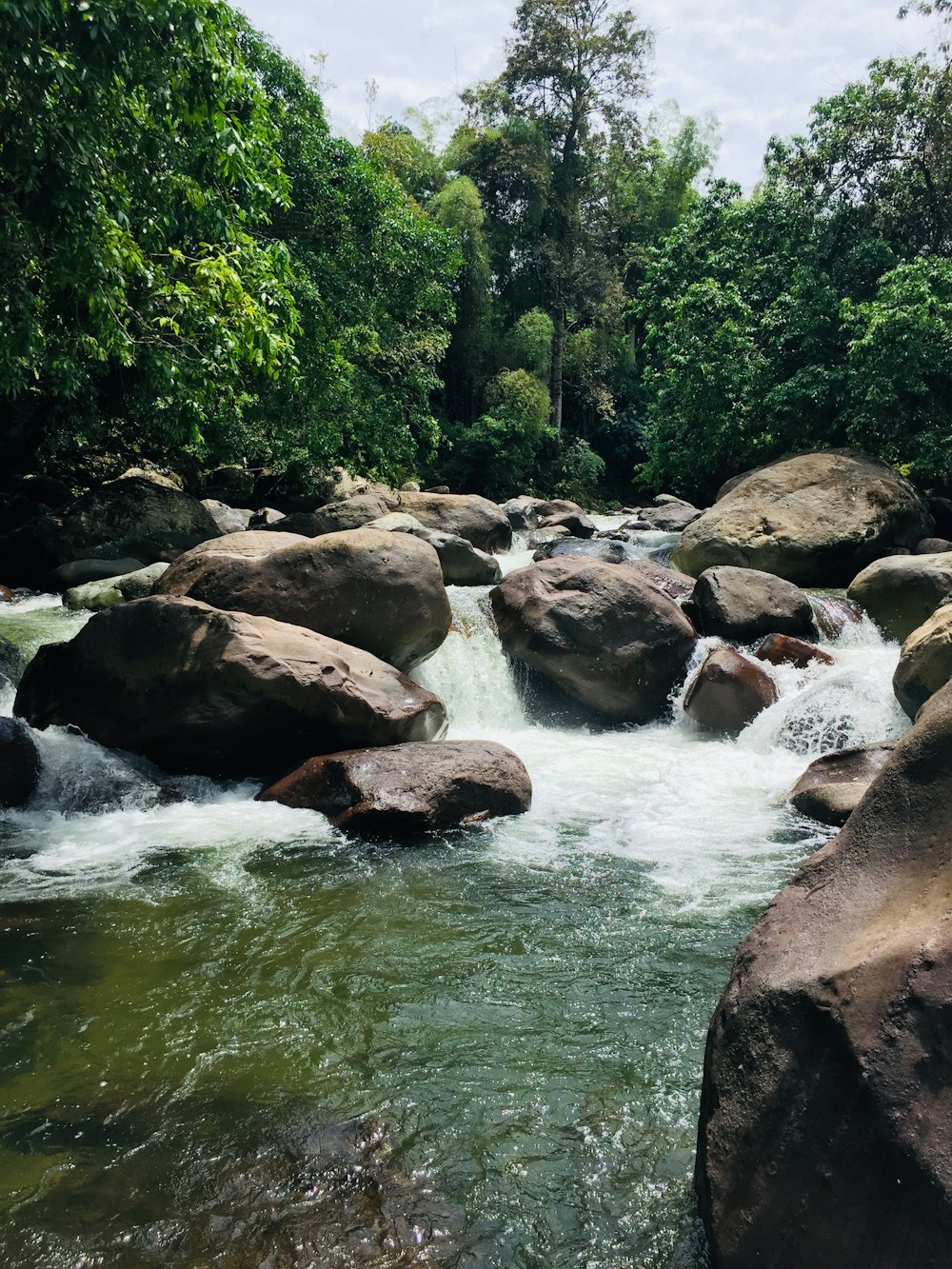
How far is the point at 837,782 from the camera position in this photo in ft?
27.0

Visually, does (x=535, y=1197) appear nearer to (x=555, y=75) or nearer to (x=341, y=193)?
(x=341, y=193)

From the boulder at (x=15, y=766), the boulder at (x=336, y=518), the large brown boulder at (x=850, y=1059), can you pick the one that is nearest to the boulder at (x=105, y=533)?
the boulder at (x=336, y=518)

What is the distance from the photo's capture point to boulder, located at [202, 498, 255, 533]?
675 inches

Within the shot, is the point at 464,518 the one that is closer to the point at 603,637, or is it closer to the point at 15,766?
the point at 603,637

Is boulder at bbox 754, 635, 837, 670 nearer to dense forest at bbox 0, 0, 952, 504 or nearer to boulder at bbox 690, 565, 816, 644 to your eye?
boulder at bbox 690, 565, 816, 644

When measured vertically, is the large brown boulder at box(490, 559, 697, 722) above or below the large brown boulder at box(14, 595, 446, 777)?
above

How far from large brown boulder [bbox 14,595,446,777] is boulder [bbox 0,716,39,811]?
25.1 inches

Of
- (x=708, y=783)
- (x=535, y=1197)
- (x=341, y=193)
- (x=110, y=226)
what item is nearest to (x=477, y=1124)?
(x=535, y=1197)

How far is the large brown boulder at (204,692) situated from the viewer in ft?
27.1

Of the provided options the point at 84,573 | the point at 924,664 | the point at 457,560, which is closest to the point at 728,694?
the point at 924,664

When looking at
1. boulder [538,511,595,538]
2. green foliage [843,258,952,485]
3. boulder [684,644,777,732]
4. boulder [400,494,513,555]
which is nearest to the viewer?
boulder [684,644,777,732]

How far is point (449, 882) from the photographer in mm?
6426

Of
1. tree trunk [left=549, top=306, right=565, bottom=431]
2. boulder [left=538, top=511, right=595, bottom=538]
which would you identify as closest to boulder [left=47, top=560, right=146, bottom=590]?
boulder [left=538, top=511, right=595, bottom=538]

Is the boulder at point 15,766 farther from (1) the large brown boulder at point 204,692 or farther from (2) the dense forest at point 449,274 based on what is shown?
(2) the dense forest at point 449,274
